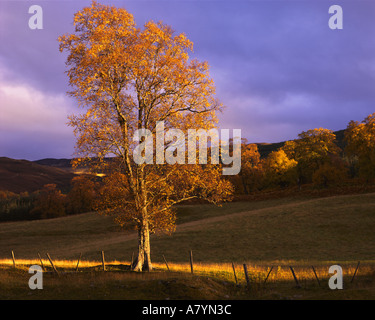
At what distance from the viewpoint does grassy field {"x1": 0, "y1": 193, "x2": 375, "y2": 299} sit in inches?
649

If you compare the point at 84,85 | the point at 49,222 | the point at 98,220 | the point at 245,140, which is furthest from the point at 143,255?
the point at 245,140

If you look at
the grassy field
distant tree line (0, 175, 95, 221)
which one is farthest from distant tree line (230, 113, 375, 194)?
distant tree line (0, 175, 95, 221)

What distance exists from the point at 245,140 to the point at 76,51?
73.3 meters

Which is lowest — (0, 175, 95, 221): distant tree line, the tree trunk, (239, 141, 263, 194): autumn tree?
(0, 175, 95, 221): distant tree line

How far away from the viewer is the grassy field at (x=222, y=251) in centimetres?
1648

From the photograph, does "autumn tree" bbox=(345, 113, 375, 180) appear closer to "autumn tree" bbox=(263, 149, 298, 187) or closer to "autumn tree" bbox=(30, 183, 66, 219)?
"autumn tree" bbox=(263, 149, 298, 187)

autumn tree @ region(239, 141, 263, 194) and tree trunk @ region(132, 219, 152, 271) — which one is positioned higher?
autumn tree @ region(239, 141, 263, 194)

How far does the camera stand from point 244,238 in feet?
153

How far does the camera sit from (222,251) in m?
41.4

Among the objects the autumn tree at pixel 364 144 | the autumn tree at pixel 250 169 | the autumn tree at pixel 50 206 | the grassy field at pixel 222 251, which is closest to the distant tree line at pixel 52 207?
the autumn tree at pixel 50 206

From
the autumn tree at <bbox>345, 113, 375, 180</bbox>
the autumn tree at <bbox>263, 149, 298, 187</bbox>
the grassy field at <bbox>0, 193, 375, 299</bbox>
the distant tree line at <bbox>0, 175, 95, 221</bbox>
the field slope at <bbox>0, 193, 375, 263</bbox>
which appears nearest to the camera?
the grassy field at <bbox>0, 193, 375, 299</bbox>

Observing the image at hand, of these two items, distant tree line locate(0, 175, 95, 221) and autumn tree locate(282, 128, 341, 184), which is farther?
distant tree line locate(0, 175, 95, 221)

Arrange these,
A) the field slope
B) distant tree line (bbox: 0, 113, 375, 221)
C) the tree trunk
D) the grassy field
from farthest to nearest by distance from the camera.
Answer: distant tree line (bbox: 0, 113, 375, 221) < the field slope < the tree trunk < the grassy field
